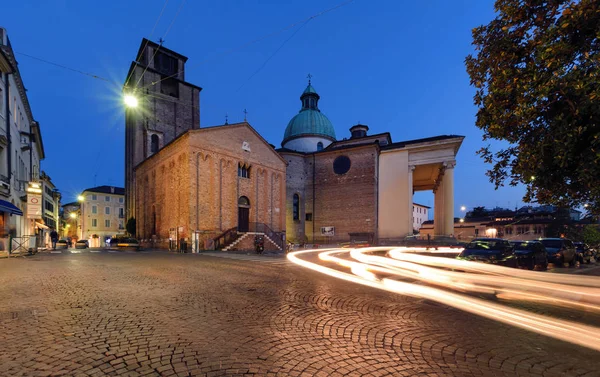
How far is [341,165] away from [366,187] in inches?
189

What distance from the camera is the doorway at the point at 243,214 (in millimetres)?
29344

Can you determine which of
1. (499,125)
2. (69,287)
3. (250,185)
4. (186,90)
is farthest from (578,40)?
(186,90)

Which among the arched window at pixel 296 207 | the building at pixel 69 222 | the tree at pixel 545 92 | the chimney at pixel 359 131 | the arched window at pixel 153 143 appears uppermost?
the chimney at pixel 359 131

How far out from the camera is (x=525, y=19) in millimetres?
6367

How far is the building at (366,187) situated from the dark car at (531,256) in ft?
65.4

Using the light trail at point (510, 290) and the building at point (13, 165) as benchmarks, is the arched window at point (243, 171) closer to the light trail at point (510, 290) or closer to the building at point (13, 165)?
the building at point (13, 165)

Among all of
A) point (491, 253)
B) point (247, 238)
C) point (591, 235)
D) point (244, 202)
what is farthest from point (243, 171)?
point (591, 235)

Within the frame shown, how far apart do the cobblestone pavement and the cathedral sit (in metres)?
18.3

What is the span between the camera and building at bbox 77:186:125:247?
196 ft

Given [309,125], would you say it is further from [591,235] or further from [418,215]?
[418,215]

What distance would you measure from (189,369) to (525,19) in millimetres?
9019

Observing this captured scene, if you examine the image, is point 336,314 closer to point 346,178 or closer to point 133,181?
point 346,178

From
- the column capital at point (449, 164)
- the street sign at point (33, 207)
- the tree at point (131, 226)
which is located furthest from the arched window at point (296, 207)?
the street sign at point (33, 207)

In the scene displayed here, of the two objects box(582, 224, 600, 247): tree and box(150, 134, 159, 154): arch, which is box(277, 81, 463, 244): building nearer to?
box(150, 134, 159, 154): arch
